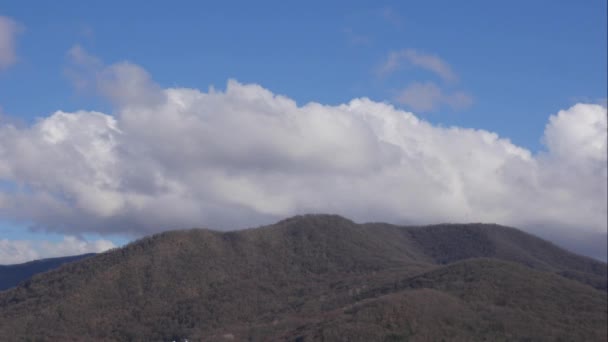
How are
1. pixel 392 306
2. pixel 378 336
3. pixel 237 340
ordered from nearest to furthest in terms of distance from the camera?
1. pixel 378 336
2. pixel 392 306
3. pixel 237 340

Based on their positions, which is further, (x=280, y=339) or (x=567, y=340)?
(x=280, y=339)

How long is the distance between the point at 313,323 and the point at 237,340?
19.5 metres

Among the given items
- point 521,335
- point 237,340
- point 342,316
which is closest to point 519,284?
point 521,335

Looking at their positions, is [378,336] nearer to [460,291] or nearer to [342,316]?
[342,316]

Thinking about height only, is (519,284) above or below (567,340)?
above

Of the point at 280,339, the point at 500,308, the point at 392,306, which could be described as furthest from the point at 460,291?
the point at 280,339

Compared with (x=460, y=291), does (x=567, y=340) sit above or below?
below

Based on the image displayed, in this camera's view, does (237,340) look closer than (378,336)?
No

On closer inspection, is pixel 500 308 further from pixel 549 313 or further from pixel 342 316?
pixel 342 316

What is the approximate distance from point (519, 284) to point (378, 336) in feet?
163

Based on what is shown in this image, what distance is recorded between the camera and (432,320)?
172 metres

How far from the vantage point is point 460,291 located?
7702 inches

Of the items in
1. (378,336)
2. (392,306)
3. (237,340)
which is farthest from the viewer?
(237,340)

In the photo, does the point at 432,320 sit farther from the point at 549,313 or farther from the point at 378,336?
the point at 549,313
